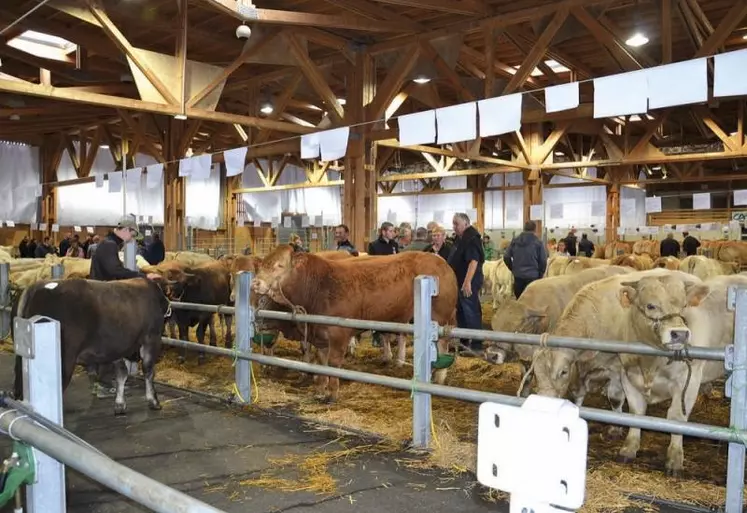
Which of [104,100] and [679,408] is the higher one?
[104,100]

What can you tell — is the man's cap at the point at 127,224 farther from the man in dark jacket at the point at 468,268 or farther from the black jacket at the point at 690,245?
the black jacket at the point at 690,245

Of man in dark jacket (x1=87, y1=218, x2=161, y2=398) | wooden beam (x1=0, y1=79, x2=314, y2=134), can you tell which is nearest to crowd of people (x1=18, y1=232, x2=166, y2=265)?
Result: wooden beam (x1=0, y1=79, x2=314, y2=134)

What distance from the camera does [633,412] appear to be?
4.91 metres

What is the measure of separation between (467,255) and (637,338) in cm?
328

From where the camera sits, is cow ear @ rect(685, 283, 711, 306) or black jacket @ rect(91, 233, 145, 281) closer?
cow ear @ rect(685, 283, 711, 306)

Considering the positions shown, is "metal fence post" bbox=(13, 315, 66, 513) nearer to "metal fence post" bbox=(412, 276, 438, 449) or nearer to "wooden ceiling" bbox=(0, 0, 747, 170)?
"metal fence post" bbox=(412, 276, 438, 449)

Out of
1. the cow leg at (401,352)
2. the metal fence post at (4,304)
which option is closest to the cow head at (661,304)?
the cow leg at (401,352)

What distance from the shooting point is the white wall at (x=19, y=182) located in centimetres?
2355

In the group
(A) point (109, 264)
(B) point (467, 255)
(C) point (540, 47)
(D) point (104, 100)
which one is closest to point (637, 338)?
(B) point (467, 255)

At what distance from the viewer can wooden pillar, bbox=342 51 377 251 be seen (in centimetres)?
1177

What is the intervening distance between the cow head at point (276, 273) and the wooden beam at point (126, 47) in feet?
15.5

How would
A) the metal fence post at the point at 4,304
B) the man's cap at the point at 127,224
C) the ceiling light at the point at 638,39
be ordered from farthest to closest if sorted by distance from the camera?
the ceiling light at the point at 638,39, the metal fence post at the point at 4,304, the man's cap at the point at 127,224

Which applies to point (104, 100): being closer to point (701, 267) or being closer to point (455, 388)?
point (455, 388)

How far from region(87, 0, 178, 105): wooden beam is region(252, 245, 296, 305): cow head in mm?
4735
